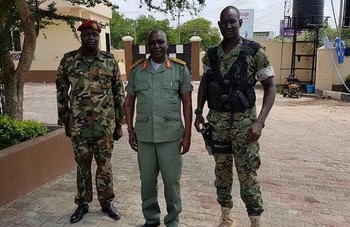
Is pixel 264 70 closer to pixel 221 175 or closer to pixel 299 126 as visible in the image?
pixel 221 175

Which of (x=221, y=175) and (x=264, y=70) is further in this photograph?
(x=221, y=175)

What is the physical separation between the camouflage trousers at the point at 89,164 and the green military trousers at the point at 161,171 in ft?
1.31

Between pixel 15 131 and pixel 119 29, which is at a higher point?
pixel 119 29

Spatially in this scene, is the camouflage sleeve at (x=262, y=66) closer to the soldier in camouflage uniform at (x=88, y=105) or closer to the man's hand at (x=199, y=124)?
the man's hand at (x=199, y=124)

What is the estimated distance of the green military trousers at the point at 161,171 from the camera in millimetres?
2641

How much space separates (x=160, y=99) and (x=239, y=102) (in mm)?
573

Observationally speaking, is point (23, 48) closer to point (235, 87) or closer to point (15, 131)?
point (15, 131)

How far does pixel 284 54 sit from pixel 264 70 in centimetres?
1404

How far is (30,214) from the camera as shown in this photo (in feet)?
10.4

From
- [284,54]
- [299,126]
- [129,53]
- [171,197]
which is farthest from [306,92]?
[171,197]

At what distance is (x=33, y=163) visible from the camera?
3.69m

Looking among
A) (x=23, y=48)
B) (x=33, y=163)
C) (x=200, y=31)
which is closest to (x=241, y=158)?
(x=33, y=163)

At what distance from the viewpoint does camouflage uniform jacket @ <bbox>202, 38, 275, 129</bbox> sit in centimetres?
252

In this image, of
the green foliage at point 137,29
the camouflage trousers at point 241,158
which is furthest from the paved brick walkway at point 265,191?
the green foliage at point 137,29
